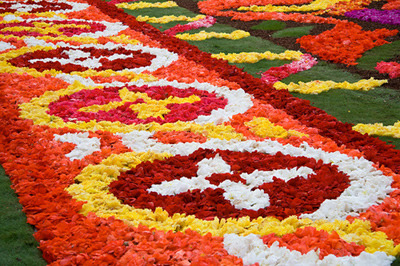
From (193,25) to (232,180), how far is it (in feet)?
22.9

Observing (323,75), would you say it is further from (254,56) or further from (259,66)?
(254,56)

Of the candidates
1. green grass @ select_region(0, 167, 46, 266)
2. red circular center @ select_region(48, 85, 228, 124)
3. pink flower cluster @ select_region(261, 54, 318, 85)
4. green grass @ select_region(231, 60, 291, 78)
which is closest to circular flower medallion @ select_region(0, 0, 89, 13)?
green grass @ select_region(231, 60, 291, 78)

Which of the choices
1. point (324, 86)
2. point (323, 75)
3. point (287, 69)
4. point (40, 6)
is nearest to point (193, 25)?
point (287, 69)

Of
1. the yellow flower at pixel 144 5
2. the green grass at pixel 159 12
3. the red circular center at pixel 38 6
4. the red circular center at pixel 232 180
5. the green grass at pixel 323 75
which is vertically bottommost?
the green grass at pixel 323 75

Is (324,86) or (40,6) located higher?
(40,6)

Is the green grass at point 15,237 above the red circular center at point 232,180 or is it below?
above

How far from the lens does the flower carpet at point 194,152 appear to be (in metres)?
2.84

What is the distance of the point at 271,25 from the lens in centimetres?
1006

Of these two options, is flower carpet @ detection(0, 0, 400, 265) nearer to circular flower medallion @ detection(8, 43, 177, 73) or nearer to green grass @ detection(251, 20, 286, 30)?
circular flower medallion @ detection(8, 43, 177, 73)

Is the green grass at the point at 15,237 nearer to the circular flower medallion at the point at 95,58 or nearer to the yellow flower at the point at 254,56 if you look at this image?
the circular flower medallion at the point at 95,58

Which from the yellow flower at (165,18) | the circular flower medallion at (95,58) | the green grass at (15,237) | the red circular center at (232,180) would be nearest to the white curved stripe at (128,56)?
the circular flower medallion at (95,58)

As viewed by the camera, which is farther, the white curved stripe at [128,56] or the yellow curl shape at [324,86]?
the white curved stripe at [128,56]

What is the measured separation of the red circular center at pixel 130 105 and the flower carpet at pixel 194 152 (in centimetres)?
2

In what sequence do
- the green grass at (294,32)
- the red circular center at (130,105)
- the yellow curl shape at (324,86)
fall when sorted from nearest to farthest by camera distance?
1. the red circular center at (130,105)
2. the yellow curl shape at (324,86)
3. the green grass at (294,32)
